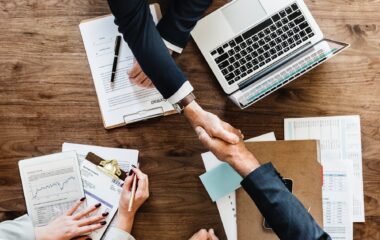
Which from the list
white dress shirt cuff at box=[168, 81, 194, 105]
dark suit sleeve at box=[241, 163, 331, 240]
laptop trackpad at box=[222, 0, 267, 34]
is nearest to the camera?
dark suit sleeve at box=[241, 163, 331, 240]

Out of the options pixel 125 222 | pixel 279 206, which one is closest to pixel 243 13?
pixel 279 206

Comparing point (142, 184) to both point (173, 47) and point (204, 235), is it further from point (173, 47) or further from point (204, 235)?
point (173, 47)

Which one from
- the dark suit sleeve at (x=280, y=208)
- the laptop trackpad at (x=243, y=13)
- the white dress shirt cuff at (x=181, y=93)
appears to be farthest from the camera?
the laptop trackpad at (x=243, y=13)

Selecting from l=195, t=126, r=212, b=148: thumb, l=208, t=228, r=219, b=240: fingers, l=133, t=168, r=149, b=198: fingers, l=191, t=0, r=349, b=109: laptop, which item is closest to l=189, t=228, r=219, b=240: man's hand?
l=208, t=228, r=219, b=240: fingers

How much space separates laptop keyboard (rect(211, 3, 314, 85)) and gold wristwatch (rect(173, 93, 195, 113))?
0.46 feet

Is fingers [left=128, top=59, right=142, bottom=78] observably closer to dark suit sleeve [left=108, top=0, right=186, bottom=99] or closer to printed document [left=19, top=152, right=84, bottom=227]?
dark suit sleeve [left=108, top=0, right=186, bottom=99]

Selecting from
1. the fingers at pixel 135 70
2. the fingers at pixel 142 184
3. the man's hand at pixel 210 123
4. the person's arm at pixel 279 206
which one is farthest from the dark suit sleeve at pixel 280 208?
the fingers at pixel 135 70

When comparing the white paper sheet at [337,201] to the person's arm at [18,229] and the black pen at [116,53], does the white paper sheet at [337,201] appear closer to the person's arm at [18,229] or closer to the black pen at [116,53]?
the black pen at [116,53]

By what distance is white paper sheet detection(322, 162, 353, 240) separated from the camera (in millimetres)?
1475

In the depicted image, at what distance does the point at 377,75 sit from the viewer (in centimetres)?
149

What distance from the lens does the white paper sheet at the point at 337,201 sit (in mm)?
1475

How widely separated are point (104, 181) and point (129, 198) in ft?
0.33

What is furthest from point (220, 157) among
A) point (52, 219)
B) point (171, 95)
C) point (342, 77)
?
point (52, 219)

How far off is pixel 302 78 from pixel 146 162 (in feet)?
1.78
